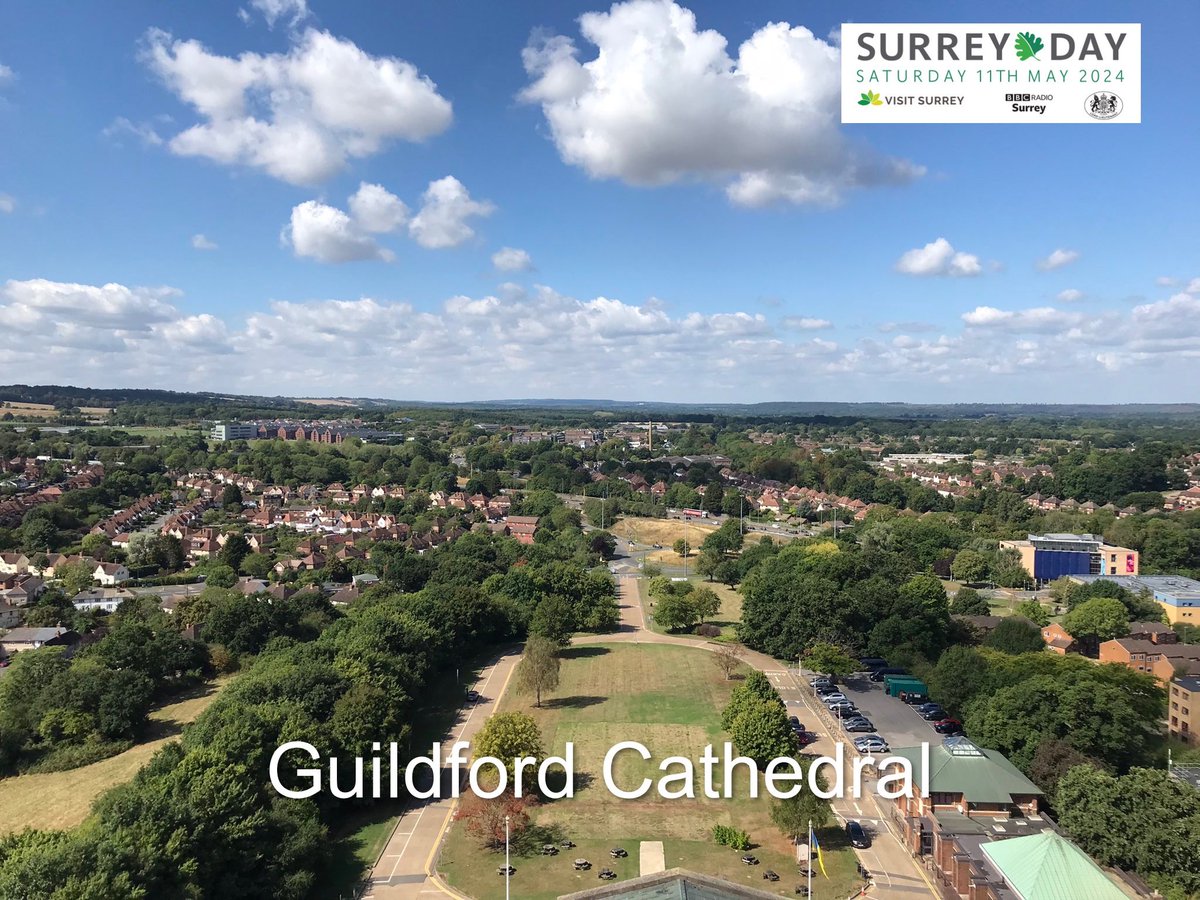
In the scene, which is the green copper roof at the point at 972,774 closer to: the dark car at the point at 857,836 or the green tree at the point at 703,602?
the dark car at the point at 857,836

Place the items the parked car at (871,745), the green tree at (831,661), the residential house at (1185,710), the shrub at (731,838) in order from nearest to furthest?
the shrub at (731,838) < the parked car at (871,745) < the residential house at (1185,710) < the green tree at (831,661)

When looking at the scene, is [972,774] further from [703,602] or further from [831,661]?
[703,602]

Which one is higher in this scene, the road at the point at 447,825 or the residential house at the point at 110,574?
the residential house at the point at 110,574

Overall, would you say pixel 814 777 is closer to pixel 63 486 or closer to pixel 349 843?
pixel 349 843

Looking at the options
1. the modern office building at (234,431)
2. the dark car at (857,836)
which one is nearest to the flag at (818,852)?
the dark car at (857,836)

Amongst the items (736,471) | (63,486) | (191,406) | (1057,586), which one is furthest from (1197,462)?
(191,406)

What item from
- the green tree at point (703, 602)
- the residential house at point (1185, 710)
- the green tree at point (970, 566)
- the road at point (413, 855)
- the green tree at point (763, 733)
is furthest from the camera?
the green tree at point (970, 566)

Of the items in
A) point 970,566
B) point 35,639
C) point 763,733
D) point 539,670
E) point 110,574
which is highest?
point 763,733

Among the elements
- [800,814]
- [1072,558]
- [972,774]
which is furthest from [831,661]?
[1072,558]
